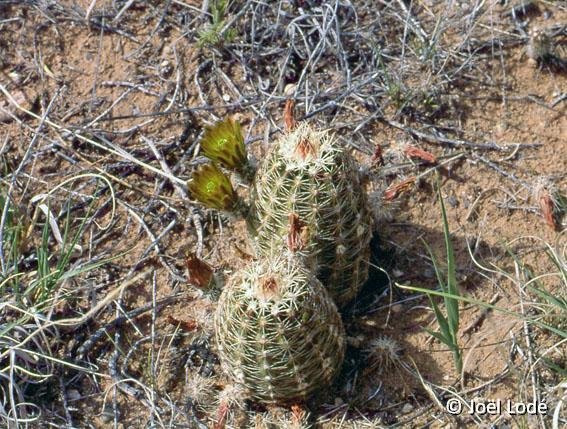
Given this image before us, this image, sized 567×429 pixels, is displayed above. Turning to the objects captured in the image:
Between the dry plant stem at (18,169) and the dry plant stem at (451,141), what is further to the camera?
the dry plant stem at (451,141)

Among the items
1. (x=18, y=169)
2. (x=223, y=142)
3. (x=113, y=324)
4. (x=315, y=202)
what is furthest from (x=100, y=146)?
(x=315, y=202)

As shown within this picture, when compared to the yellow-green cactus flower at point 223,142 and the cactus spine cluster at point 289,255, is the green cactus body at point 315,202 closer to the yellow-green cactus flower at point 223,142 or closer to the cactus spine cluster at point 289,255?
the cactus spine cluster at point 289,255

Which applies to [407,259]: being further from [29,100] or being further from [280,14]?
[29,100]

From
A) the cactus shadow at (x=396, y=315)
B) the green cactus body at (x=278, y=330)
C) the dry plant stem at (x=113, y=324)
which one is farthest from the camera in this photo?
the dry plant stem at (x=113, y=324)

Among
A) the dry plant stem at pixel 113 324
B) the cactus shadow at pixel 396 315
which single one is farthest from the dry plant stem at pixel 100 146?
the cactus shadow at pixel 396 315

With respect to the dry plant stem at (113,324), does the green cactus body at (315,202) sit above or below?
above

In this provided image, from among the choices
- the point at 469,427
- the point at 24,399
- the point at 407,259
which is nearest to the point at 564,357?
the point at 469,427
